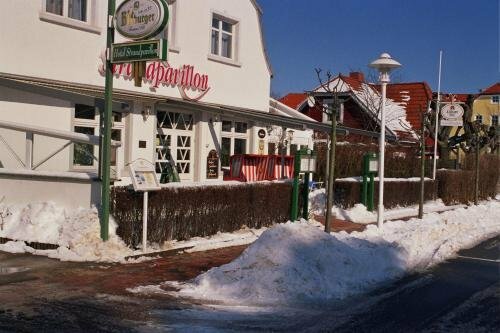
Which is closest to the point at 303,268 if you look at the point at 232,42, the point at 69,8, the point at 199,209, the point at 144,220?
the point at 144,220

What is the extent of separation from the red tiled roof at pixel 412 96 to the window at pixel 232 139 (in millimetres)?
22417

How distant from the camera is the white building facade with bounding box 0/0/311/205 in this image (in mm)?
13000

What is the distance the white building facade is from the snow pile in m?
0.99

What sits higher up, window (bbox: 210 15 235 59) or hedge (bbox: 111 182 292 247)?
window (bbox: 210 15 235 59)

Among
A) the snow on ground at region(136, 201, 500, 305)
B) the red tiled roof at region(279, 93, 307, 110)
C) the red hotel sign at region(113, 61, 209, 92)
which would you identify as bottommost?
the snow on ground at region(136, 201, 500, 305)

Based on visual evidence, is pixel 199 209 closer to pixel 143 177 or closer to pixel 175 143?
pixel 143 177

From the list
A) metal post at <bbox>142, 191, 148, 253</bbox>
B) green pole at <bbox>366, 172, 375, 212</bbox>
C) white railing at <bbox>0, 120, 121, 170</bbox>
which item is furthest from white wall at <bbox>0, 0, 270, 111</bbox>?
metal post at <bbox>142, 191, 148, 253</bbox>

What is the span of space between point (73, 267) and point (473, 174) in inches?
776

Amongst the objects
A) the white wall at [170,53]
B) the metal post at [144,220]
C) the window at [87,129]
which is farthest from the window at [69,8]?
the metal post at [144,220]

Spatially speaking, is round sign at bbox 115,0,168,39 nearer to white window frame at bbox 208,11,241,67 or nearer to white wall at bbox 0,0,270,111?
white wall at bbox 0,0,270,111

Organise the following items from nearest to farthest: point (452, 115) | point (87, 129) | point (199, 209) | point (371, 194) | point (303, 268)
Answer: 1. point (303, 268)
2. point (199, 209)
3. point (87, 129)
4. point (371, 194)
5. point (452, 115)

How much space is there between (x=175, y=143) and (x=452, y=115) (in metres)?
10.2

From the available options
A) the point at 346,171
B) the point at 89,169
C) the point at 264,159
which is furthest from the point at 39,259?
the point at 346,171

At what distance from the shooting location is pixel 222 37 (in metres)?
20.1
